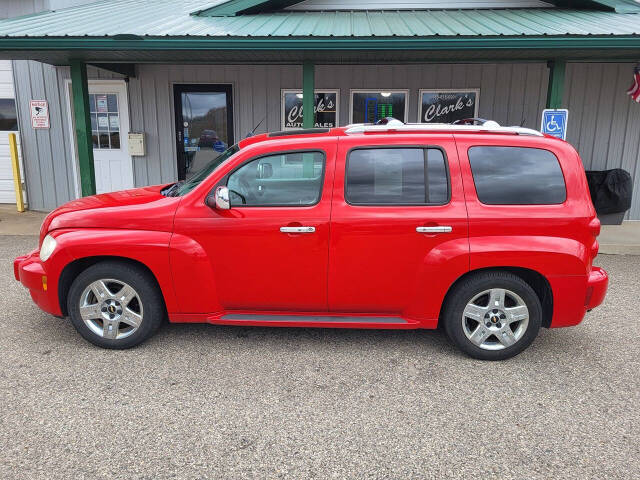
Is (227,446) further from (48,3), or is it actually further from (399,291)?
(48,3)

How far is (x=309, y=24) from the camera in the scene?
7.26m

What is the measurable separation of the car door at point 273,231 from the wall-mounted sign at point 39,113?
7.73m

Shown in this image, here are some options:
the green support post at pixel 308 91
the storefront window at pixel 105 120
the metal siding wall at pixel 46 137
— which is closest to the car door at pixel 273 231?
the green support post at pixel 308 91

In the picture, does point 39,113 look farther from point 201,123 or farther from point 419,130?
point 419,130

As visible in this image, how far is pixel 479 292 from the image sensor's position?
3.68 meters

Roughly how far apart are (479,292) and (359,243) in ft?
3.31

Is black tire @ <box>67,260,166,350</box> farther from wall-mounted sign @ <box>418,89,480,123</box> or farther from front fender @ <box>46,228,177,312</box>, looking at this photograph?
wall-mounted sign @ <box>418,89,480,123</box>

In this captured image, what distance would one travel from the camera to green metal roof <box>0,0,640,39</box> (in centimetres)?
644

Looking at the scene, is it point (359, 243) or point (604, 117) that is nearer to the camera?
point (359, 243)

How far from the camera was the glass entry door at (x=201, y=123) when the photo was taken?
9594 mm

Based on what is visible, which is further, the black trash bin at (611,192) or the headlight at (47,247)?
the black trash bin at (611,192)

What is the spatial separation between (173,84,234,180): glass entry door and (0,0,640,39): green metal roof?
5.10 ft

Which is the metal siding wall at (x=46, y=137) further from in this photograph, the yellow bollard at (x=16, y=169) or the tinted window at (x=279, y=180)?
the tinted window at (x=279, y=180)

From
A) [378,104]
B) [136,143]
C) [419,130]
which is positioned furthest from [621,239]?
[136,143]
